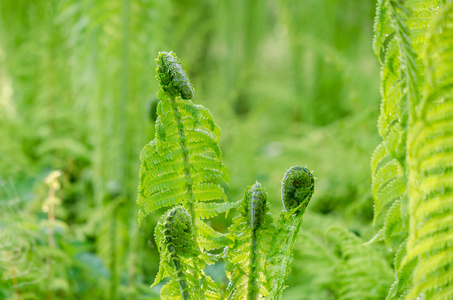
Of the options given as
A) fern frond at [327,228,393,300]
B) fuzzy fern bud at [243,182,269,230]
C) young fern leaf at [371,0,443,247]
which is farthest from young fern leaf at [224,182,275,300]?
fern frond at [327,228,393,300]

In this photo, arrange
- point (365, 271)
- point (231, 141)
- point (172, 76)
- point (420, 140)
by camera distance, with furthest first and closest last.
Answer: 1. point (231, 141)
2. point (365, 271)
3. point (172, 76)
4. point (420, 140)

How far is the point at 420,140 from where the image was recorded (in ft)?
1.07

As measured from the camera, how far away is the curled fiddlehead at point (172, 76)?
44cm

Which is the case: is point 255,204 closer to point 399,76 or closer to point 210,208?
point 210,208

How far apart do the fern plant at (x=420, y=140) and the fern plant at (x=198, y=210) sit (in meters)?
0.10

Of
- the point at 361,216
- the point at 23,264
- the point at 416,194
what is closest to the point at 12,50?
the point at 23,264

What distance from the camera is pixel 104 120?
1530 mm

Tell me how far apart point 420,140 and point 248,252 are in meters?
0.24

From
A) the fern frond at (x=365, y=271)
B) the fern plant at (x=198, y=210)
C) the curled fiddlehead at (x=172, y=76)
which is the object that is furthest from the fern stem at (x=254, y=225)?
the fern frond at (x=365, y=271)

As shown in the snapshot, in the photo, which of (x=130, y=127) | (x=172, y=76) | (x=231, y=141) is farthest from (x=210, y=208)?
(x=231, y=141)

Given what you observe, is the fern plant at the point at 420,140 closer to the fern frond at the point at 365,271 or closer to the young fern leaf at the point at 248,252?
the young fern leaf at the point at 248,252

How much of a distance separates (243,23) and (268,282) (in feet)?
7.56

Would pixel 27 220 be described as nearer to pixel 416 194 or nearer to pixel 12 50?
pixel 416 194

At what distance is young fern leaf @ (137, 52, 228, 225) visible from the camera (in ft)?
1.49
